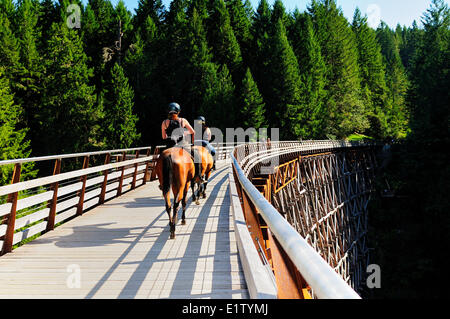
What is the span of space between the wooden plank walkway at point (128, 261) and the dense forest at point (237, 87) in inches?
952

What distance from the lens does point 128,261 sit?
15.7 ft

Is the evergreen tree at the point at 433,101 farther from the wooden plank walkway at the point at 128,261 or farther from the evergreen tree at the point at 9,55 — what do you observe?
the evergreen tree at the point at 9,55

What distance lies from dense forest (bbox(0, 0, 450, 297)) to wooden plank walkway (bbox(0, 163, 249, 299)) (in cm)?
2418

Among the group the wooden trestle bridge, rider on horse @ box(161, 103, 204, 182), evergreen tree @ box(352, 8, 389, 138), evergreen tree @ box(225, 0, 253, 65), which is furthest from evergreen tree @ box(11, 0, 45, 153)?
evergreen tree @ box(352, 8, 389, 138)

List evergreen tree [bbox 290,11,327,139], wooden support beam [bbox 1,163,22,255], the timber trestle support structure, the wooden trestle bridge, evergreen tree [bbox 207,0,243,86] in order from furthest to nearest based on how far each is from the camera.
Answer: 1. evergreen tree [bbox 207,0,243,86]
2. evergreen tree [bbox 290,11,327,139]
3. the timber trestle support structure
4. wooden support beam [bbox 1,163,22,255]
5. the wooden trestle bridge

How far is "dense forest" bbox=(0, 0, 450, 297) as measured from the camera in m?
31.0

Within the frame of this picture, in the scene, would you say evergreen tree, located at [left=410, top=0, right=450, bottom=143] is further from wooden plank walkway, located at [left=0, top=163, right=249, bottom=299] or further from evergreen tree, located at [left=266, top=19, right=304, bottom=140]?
wooden plank walkway, located at [left=0, top=163, right=249, bottom=299]

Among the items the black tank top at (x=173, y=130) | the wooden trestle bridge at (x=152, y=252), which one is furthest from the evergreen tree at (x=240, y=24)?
the black tank top at (x=173, y=130)

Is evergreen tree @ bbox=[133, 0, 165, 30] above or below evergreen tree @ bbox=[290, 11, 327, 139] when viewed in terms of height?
above

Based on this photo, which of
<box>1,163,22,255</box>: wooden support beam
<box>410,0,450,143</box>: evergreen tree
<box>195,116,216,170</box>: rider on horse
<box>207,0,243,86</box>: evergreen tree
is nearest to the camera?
<box>1,163,22,255</box>: wooden support beam

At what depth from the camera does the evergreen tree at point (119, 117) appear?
44750 mm

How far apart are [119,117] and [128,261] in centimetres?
4279

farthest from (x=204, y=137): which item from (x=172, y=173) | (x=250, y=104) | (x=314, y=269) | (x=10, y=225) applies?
(x=250, y=104)
